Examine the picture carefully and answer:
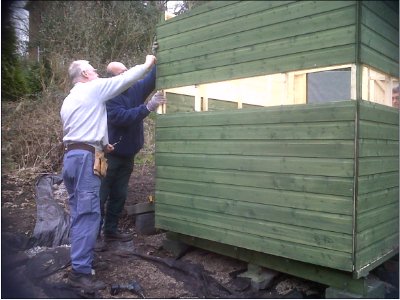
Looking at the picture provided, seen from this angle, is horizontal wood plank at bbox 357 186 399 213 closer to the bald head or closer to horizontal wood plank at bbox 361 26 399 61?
horizontal wood plank at bbox 361 26 399 61

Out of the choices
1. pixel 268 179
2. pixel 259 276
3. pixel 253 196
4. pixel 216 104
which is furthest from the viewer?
pixel 216 104

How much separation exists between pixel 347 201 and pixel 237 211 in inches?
34.9

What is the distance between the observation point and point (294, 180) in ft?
8.50

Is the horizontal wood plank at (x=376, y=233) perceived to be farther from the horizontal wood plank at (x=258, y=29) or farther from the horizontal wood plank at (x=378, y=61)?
the horizontal wood plank at (x=258, y=29)

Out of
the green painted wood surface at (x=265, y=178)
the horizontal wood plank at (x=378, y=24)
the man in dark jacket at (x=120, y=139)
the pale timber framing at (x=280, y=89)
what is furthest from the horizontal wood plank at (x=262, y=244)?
the horizontal wood plank at (x=378, y=24)

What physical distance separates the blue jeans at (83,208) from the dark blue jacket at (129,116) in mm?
770

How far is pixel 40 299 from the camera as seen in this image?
2.55 metres

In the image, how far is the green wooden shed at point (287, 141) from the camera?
2379 millimetres

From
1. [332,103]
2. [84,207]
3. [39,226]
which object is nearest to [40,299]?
[84,207]

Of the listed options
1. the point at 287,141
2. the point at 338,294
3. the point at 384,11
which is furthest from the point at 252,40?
the point at 338,294

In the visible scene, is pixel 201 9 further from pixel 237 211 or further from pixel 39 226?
pixel 39 226

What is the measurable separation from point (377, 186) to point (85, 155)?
6.98ft

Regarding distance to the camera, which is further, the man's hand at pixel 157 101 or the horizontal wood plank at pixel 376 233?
the man's hand at pixel 157 101

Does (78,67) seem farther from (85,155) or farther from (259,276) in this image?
(259,276)
